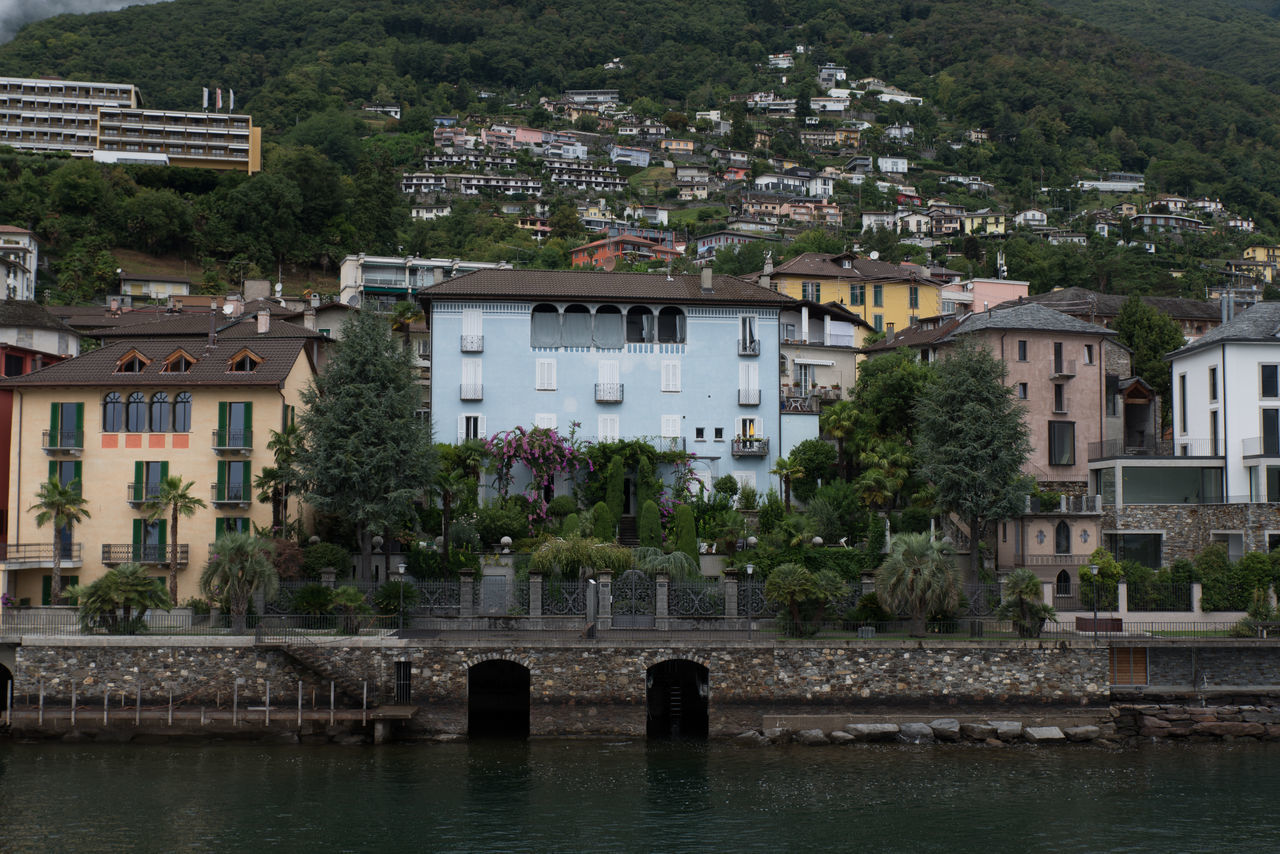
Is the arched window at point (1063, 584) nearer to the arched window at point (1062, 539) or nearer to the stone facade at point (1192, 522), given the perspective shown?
the arched window at point (1062, 539)

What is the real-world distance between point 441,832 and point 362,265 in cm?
7378

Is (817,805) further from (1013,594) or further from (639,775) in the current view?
(1013,594)

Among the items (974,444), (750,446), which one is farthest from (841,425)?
(974,444)

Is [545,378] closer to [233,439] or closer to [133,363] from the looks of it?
[233,439]

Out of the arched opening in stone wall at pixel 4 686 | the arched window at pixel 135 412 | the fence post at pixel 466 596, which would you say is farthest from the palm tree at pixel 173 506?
the fence post at pixel 466 596

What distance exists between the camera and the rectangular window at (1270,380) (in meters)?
50.5

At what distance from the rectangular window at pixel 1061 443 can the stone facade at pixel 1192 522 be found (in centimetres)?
325

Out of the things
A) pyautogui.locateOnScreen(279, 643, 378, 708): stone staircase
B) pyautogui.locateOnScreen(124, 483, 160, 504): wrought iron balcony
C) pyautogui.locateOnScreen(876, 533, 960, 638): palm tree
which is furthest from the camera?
pyautogui.locateOnScreen(124, 483, 160, 504): wrought iron balcony

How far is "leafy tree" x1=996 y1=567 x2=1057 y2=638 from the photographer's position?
40.0 meters

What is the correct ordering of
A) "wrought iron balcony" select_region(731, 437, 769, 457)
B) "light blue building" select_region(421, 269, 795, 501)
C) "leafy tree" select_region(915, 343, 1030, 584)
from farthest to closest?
"wrought iron balcony" select_region(731, 437, 769, 457), "light blue building" select_region(421, 269, 795, 501), "leafy tree" select_region(915, 343, 1030, 584)

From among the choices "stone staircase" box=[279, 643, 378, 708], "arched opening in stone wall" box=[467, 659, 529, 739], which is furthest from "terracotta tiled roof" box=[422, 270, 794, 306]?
"stone staircase" box=[279, 643, 378, 708]

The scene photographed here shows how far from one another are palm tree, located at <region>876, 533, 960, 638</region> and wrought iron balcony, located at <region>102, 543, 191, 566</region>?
2527cm

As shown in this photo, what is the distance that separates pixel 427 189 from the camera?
183000 mm

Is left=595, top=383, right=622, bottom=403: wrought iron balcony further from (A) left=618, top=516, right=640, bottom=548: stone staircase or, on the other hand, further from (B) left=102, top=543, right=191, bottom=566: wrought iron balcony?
(B) left=102, top=543, right=191, bottom=566: wrought iron balcony
